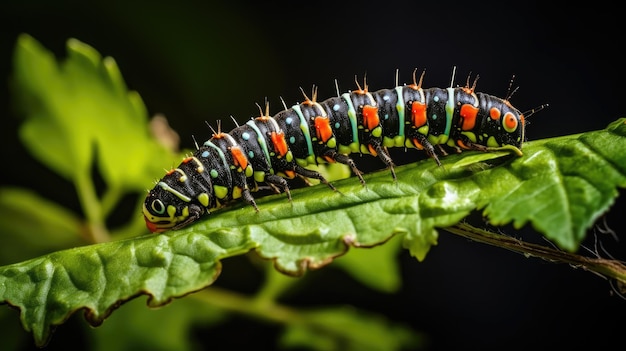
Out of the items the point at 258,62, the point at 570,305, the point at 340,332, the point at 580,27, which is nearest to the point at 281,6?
the point at 258,62

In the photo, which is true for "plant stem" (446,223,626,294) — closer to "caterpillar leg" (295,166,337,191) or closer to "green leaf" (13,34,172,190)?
Answer: "caterpillar leg" (295,166,337,191)

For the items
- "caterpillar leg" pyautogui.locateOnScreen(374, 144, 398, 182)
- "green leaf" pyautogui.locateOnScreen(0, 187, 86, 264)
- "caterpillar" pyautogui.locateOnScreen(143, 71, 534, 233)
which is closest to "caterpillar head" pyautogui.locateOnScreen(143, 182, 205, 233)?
"caterpillar" pyautogui.locateOnScreen(143, 71, 534, 233)

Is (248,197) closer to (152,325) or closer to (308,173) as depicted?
(308,173)

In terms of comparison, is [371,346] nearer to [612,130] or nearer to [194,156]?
[194,156]

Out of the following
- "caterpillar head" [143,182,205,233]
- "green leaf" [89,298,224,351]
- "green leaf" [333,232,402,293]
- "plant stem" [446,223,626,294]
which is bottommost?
"green leaf" [89,298,224,351]

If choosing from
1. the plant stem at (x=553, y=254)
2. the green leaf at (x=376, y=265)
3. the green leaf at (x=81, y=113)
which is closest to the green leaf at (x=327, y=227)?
the plant stem at (x=553, y=254)

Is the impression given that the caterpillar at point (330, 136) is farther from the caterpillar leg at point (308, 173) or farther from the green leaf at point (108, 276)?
the green leaf at point (108, 276)

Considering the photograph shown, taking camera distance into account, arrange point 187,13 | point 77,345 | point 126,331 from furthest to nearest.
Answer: point 187,13
point 77,345
point 126,331

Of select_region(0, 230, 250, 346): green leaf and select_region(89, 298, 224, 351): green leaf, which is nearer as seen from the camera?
→ select_region(0, 230, 250, 346): green leaf

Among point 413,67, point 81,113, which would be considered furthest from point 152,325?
point 413,67
